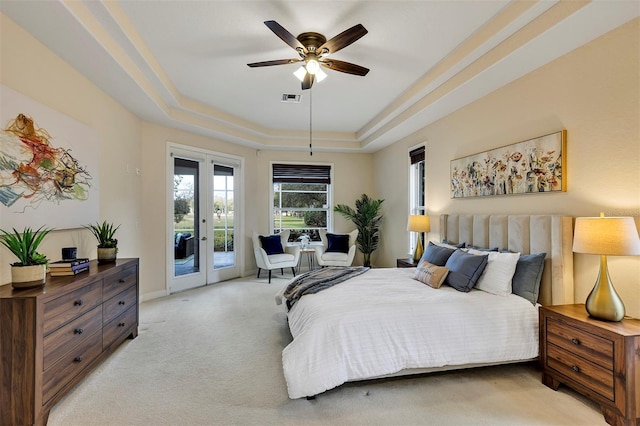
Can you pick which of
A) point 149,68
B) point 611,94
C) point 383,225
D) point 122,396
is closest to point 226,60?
point 149,68

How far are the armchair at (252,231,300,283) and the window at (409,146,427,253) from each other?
7.13ft

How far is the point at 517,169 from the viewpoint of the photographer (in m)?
3.08

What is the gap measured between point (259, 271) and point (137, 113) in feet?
10.9

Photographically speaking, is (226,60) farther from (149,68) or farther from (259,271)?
(259,271)

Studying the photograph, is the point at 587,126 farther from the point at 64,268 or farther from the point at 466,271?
the point at 64,268

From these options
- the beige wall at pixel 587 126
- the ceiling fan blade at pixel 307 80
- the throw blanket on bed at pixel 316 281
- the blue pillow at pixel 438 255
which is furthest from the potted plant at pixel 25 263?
the beige wall at pixel 587 126

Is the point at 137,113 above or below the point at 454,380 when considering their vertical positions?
above

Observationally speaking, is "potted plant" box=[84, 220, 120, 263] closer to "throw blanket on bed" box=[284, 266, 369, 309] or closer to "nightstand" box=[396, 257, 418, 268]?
"throw blanket on bed" box=[284, 266, 369, 309]

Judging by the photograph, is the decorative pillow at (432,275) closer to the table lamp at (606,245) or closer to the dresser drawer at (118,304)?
the table lamp at (606,245)

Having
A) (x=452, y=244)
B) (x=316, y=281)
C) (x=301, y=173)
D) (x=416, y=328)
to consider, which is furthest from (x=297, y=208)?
(x=416, y=328)

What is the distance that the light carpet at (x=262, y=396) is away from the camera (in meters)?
1.98

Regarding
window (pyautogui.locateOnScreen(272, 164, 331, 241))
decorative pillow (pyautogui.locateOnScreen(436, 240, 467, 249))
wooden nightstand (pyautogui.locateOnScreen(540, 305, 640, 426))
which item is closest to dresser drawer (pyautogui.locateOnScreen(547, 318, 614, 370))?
wooden nightstand (pyautogui.locateOnScreen(540, 305, 640, 426))

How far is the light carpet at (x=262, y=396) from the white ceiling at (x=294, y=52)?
265 cm

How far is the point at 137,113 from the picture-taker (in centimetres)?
423
